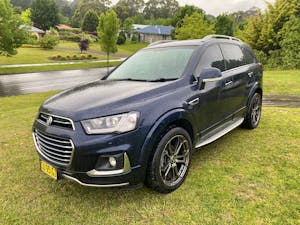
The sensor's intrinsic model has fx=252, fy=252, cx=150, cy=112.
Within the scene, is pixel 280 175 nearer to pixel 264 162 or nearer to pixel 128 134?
pixel 264 162

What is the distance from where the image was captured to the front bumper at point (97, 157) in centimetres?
242

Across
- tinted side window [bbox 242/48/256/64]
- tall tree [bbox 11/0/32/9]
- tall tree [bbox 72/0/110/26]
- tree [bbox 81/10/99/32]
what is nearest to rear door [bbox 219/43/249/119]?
tinted side window [bbox 242/48/256/64]

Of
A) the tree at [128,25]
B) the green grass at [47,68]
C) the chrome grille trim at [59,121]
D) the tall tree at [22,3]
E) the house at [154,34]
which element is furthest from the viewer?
the tall tree at [22,3]

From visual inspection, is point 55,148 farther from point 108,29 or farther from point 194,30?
point 194,30

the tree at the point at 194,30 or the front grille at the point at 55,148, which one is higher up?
the tree at the point at 194,30

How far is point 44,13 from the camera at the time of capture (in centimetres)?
6372

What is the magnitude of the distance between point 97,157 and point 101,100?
2.05 feet

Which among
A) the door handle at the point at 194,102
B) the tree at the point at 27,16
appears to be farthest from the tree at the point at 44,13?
the door handle at the point at 194,102

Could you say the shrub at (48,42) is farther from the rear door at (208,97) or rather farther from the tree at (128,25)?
the rear door at (208,97)

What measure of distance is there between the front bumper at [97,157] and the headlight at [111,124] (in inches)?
2.0

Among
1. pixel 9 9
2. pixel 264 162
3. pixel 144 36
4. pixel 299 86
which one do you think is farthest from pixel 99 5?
pixel 264 162

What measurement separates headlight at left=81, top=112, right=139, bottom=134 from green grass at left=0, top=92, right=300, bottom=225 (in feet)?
3.07

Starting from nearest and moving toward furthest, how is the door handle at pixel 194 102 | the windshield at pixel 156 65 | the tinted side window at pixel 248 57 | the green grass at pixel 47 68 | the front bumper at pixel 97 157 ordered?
the front bumper at pixel 97 157 < the door handle at pixel 194 102 < the windshield at pixel 156 65 < the tinted side window at pixel 248 57 < the green grass at pixel 47 68

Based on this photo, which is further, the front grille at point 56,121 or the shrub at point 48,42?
the shrub at point 48,42
